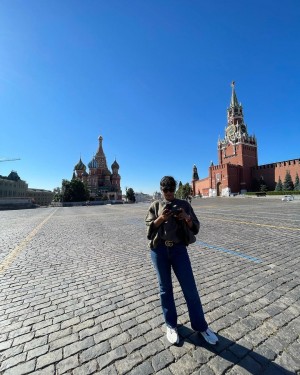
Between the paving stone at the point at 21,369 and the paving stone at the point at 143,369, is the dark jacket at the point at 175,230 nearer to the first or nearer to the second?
the paving stone at the point at 143,369

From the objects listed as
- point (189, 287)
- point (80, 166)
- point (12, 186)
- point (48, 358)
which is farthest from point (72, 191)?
point (189, 287)

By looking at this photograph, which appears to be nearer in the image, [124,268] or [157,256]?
[157,256]

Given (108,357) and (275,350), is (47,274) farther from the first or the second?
(275,350)

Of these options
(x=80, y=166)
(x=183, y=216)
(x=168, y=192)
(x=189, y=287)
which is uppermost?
(x=80, y=166)

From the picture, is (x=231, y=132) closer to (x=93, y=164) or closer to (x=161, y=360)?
(x=93, y=164)

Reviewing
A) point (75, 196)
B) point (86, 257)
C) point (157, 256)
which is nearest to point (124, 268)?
point (86, 257)

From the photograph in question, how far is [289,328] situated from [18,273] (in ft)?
17.7

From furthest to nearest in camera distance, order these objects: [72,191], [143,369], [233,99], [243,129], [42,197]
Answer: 1. [42,197]
2. [233,99]
3. [243,129]
4. [72,191]
5. [143,369]

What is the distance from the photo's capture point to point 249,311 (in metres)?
3.08

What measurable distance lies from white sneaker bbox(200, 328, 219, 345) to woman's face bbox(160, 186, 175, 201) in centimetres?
163

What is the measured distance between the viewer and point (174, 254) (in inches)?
100

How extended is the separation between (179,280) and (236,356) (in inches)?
36.8

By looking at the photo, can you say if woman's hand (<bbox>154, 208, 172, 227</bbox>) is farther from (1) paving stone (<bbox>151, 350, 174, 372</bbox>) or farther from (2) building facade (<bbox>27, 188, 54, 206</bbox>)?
(2) building facade (<bbox>27, 188, 54, 206</bbox>)

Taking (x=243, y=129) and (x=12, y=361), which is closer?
(x=12, y=361)
